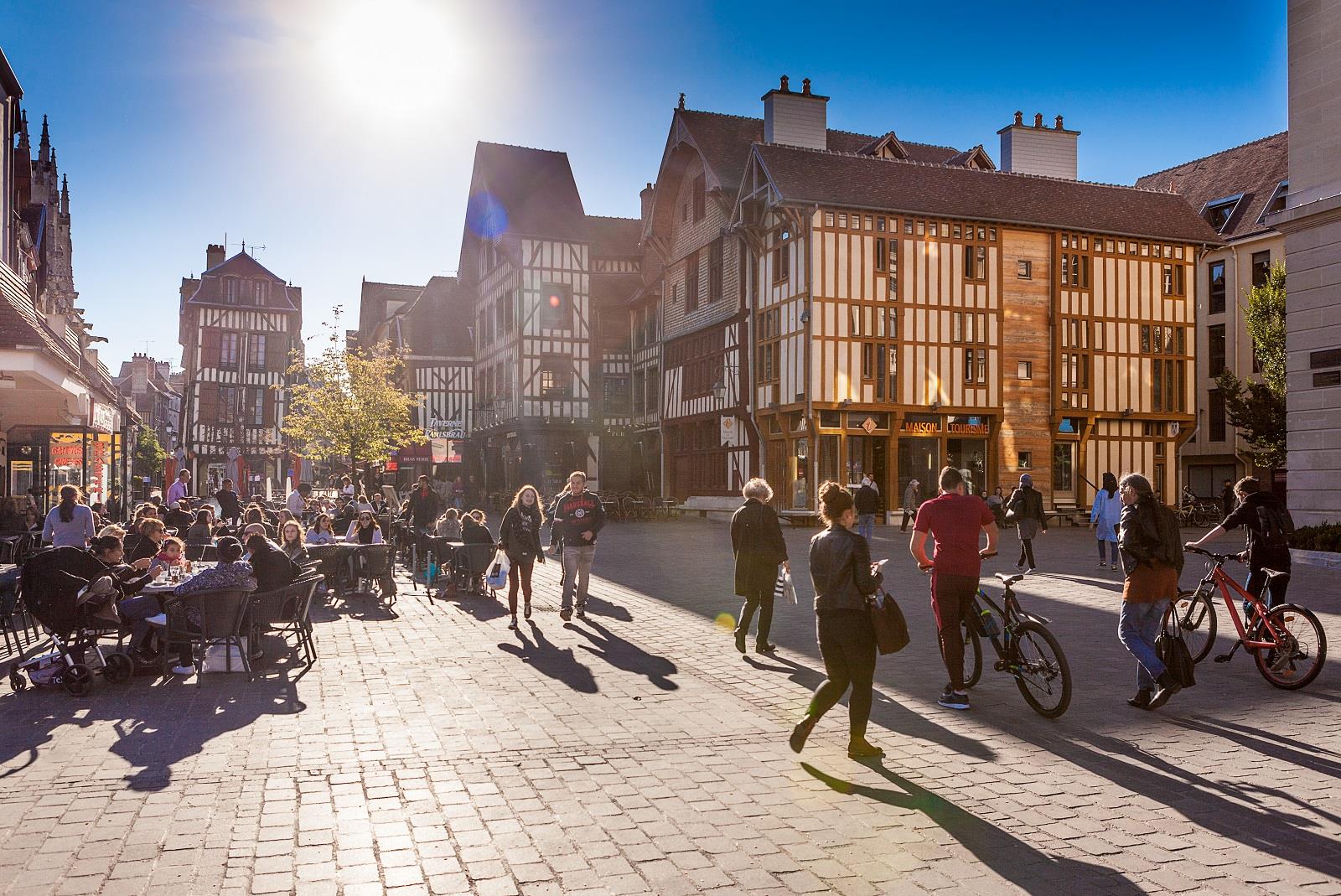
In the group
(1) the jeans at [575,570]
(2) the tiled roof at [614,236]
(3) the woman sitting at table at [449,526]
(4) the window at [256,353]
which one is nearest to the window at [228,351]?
(4) the window at [256,353]

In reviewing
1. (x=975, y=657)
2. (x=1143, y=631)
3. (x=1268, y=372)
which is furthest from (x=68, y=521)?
(x=1268, y=372)

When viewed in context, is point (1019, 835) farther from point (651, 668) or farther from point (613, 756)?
point (651, 668)

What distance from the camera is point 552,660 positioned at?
31.1 ft

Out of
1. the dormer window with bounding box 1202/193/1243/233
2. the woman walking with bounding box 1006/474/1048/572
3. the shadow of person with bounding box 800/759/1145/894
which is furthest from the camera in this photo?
the dormer window with bounding box 1202/193/1243/233

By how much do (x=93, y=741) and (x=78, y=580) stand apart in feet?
7.75

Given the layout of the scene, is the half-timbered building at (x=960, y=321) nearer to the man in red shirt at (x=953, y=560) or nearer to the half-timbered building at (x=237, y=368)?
the man in red shirt at (x=953, y=560)

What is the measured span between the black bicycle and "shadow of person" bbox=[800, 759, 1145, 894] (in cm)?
185

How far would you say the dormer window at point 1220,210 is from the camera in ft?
134

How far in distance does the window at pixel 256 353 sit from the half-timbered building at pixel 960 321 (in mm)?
32826

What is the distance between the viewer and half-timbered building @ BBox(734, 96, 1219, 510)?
100 ft

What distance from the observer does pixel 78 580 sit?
844 centimetres

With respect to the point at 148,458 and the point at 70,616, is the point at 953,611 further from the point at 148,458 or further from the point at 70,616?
the point at 148,458

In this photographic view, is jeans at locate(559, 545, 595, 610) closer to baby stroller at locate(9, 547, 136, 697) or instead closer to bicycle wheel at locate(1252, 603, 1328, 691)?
baby stroller at locate(9, 547, 136, 697)

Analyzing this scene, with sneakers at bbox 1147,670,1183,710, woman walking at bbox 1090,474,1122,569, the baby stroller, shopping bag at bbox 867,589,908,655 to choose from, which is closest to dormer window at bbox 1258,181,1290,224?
woman walking at bbox 1090,474,1122,569
